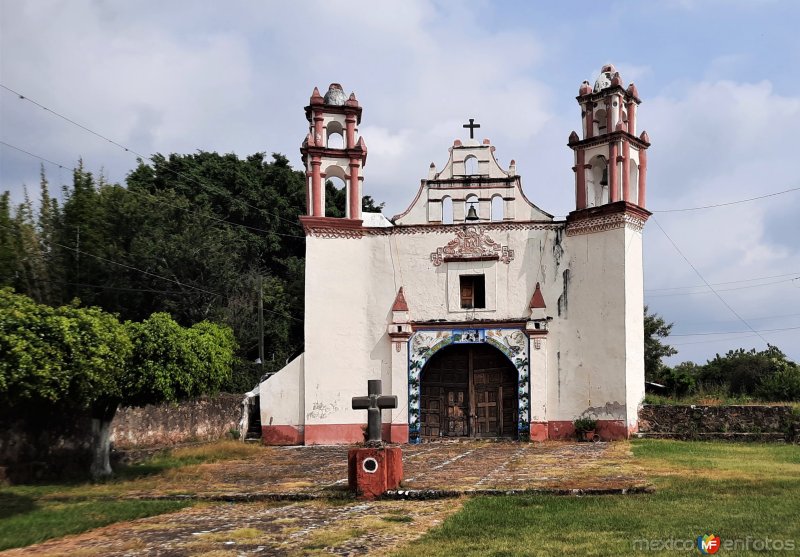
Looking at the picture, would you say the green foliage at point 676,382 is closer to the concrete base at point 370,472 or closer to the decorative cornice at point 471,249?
the decorative cornice at point 471,249

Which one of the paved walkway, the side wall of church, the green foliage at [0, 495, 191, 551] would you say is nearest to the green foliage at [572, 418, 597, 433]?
the side wall of church

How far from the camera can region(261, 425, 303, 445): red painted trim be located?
2184 cm

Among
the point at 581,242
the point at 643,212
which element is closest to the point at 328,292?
the point at 581,242

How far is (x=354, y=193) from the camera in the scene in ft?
75.3

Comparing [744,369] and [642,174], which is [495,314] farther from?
[744,369]

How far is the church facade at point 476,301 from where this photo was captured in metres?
21.2

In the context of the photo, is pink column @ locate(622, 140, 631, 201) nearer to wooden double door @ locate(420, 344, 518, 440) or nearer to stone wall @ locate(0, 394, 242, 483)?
wooden double door @ locate(420, 344, 518, 440)

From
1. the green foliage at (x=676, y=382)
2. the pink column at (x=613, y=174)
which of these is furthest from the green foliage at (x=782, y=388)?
the pink column at (x=613, y=174)

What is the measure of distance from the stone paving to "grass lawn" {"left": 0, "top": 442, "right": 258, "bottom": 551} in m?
0.29

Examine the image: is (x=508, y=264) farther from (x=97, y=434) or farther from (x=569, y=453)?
(x=97, y=434)

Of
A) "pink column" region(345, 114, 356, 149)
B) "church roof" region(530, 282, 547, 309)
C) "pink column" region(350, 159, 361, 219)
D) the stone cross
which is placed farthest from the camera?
"pink column" region(345, 114, 356, 149)

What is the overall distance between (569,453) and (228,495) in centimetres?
816

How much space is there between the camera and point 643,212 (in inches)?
848

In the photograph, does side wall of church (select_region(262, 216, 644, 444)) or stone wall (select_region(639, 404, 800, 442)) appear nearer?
stone wall (select_region(639, 404, 800, 442))
